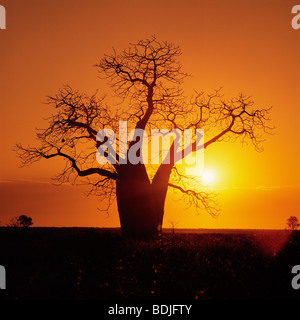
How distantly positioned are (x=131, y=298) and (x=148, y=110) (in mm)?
11548

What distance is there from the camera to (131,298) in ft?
34.8

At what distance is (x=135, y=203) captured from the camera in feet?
67.6

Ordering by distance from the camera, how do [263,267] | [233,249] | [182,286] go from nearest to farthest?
1. [182,286]
2. [263,267]
3. [233,249]

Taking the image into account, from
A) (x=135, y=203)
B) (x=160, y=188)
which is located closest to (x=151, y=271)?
(x=135, y=203)

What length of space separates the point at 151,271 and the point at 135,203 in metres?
8.51

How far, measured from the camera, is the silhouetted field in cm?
1088

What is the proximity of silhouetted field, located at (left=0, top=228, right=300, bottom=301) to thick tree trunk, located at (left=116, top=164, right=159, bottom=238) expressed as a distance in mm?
3915

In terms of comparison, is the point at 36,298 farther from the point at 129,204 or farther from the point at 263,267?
the point at 129,204
